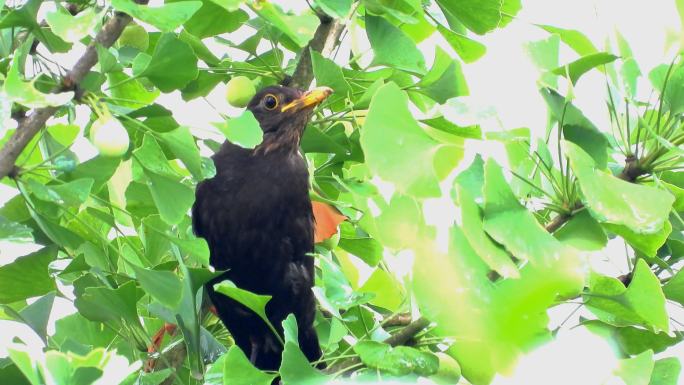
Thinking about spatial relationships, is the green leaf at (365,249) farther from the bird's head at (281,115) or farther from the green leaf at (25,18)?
the green leaf at (25,18)

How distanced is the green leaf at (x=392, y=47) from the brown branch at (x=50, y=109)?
70 centimetres

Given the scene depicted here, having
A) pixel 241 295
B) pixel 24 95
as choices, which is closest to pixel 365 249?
pixel 241 295

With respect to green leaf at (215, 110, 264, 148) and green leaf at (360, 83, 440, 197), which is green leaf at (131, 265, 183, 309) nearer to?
green leaf at (215, 110, 264, 148)

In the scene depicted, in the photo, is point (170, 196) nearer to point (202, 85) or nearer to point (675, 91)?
point (202, 85)

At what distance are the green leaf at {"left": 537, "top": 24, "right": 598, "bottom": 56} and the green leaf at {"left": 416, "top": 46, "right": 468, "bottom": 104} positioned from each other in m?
0.32

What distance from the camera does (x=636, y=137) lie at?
7.72ft

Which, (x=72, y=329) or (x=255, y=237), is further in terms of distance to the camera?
(x=255, y=237)

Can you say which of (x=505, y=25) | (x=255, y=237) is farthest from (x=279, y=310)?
(x=505, y=25)

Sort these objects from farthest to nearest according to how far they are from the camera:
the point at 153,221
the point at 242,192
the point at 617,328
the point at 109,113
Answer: the point at 242,192
the point at 153,221
the point at 617,328
the point at 109,113

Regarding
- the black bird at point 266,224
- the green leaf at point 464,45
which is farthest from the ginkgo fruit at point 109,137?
the black bird at point 266,224

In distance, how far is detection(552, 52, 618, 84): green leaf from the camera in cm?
219

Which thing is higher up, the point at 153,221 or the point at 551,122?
the point at 551,122

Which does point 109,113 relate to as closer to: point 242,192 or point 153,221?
point 153,221

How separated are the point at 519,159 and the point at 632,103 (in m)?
0.25
